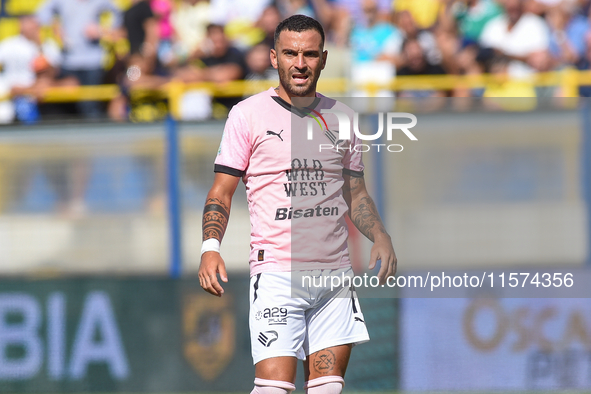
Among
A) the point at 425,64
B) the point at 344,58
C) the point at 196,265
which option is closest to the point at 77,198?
the point at 196,265

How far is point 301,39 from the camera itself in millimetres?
3799

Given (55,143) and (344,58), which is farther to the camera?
(344,58)

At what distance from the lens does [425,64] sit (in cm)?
873

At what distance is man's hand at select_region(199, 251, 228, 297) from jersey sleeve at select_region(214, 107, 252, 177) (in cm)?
43

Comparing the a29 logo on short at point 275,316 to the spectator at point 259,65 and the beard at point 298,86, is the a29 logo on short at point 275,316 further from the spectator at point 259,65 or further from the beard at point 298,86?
the spectator at point 259,65

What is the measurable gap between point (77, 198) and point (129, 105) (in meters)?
1.96

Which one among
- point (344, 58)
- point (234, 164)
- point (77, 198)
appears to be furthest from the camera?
point (344, 58)

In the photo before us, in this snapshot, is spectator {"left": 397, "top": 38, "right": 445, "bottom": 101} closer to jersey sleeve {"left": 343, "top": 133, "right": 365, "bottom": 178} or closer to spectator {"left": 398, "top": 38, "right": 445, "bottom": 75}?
spectator {"left": 398, "top": 38, "right": 445, "bottom": 75}

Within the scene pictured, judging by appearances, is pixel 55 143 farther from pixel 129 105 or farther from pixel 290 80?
pixel 290 80

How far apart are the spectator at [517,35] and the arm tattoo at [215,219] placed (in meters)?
5.78

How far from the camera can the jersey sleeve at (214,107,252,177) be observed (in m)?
3.83

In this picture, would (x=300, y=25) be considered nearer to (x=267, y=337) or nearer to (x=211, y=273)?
(x=211, y=273)

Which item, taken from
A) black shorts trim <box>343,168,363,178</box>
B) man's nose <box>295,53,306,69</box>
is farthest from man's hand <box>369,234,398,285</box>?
man's nose <box>295,53,306,69</box>

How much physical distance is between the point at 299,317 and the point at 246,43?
5.91m
